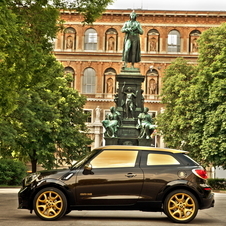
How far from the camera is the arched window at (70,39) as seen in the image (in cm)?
7119

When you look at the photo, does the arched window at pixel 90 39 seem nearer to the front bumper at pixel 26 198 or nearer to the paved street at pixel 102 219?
the paved street at pixel 102 219

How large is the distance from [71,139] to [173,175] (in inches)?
1384

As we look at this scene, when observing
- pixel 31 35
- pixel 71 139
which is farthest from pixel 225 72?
pixel 31 35

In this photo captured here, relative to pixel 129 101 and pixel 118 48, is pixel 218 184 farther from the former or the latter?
pixel 118 48

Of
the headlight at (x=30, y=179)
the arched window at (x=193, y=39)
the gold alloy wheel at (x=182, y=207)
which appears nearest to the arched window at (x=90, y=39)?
the arched window at (x=193, y=39)

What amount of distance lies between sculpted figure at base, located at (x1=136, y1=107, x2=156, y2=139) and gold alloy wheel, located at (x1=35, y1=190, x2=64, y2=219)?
654 inches

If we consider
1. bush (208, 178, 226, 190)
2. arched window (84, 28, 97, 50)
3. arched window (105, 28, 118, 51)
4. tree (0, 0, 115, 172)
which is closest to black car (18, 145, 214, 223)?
tree (0, 0, 115, 172)

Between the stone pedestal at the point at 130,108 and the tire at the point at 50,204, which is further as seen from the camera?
the stone pedestal at the point at 130,108

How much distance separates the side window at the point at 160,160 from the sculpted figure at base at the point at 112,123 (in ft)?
51.9

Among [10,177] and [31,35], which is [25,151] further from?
[31,35]

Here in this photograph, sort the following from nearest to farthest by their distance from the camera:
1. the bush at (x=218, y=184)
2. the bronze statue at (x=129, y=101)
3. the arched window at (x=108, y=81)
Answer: the bronze statue at (x=129, y=101) < the bush at (x=218, y=184) < the arched window at (x=108, y=81)

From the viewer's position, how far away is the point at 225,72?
1588 inches

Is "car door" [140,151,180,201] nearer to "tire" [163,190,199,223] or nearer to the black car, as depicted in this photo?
the black car

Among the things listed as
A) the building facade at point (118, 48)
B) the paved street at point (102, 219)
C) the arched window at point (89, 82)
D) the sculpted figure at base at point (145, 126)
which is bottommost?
the paved street at point (102, 219)
